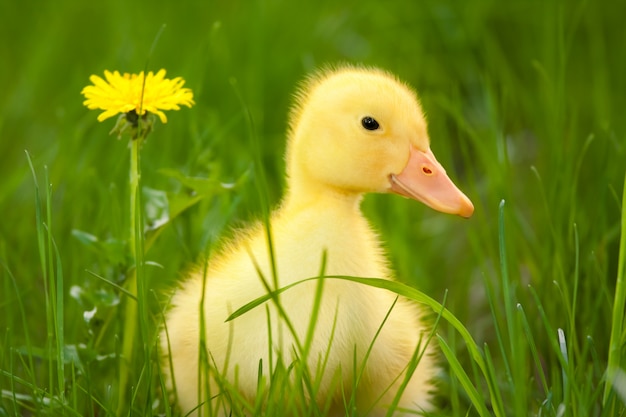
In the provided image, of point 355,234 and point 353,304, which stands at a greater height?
point 355,234

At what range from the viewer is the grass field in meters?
2.10

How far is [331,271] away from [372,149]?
276mm

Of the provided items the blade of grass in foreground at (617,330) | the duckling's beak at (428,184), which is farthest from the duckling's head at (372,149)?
the blade of grass in foreground at (617,330)

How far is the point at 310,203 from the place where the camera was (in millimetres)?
2152

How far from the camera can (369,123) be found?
2143 mm

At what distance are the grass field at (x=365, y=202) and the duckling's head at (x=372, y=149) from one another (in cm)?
21

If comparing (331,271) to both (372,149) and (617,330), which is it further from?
(617,330)

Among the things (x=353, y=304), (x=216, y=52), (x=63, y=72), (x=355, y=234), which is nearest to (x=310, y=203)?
(x=355, y=234)

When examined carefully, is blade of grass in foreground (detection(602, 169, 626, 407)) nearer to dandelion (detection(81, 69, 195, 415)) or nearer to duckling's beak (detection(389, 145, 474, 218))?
duckling's beak (detection(389, 145, 474, 218))

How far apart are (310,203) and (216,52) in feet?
6.81

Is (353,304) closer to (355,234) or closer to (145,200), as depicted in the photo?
(355,234)

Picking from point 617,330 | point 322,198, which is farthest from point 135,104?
point 617,330

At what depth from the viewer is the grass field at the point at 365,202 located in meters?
2.10

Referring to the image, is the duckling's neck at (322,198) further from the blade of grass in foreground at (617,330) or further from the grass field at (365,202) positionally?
the blade of grass in foreground at (617,330)
